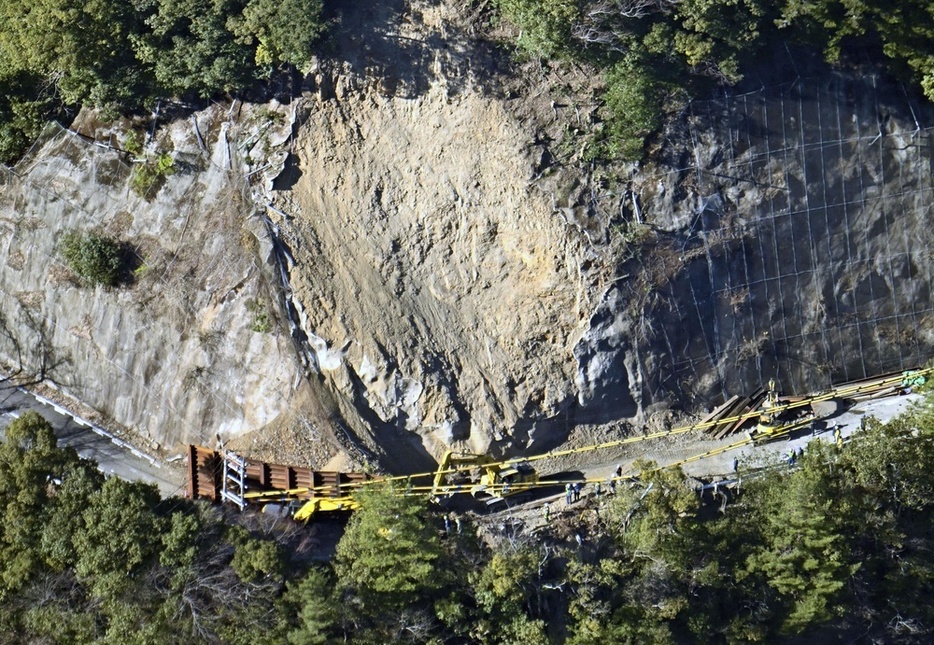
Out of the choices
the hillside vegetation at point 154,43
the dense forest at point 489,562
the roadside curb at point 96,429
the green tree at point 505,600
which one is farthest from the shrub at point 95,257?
the green tree at point 505,600

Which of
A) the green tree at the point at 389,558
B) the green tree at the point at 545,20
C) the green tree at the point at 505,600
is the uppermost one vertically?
the green tree at the point at 545,20

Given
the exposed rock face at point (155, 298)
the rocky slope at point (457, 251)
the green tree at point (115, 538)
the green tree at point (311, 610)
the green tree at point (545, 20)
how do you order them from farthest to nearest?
the exposed rock face at point (155, 298), the rocky slope at point (457, 251), the green tree at point (545, 20), the green tree at point (115, 538), the green tree at point (311, 610)

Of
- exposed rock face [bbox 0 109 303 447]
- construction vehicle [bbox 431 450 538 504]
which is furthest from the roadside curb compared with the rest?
construction vehicle [bbox 431 450 538 504]

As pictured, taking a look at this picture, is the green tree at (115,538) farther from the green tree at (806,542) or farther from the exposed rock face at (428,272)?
the green tree at (806,542)

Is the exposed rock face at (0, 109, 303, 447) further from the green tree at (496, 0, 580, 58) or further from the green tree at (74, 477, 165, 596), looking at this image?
the green tree at (496, 0, 580, 58)

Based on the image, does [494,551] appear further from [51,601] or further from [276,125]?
[276,125]

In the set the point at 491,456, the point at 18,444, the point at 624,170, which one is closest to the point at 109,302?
the point at 18,444
